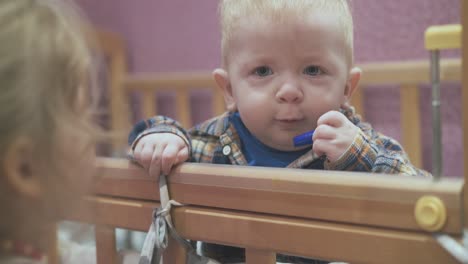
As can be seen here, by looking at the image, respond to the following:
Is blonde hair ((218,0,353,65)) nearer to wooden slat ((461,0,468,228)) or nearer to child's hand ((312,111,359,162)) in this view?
child's hand ((312,111,359,162))

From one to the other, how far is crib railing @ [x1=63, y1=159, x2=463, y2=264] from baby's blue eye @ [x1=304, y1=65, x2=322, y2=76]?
0.22m

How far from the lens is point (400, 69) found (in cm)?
127

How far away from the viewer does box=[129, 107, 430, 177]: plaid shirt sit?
65 cm

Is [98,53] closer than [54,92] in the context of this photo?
No

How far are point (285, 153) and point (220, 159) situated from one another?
10 centimetres

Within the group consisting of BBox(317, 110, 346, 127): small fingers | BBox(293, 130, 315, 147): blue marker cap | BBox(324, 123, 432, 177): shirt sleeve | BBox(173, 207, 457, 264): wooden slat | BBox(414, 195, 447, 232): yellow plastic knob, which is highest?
BBox(317, 110, 346, 127): small fingers

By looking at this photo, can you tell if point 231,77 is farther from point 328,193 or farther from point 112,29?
point 112,29

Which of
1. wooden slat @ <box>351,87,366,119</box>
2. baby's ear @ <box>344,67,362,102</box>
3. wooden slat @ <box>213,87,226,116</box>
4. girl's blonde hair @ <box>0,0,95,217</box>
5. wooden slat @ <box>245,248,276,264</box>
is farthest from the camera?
wooden slat @ <box>213,87,226,116</box>

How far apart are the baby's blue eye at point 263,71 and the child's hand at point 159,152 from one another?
150mm

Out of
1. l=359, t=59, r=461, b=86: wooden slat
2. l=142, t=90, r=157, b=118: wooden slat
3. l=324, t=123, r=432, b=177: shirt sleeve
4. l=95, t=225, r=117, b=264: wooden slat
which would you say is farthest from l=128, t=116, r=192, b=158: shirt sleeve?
l=142, t=90, r=157, b=118: wooden slat

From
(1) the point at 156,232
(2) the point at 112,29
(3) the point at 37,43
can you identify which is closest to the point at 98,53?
(3) the point at 37,43

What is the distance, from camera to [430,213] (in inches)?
18.9

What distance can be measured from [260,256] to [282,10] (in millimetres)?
338

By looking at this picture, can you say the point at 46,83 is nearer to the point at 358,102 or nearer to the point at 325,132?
the point at 325,132
